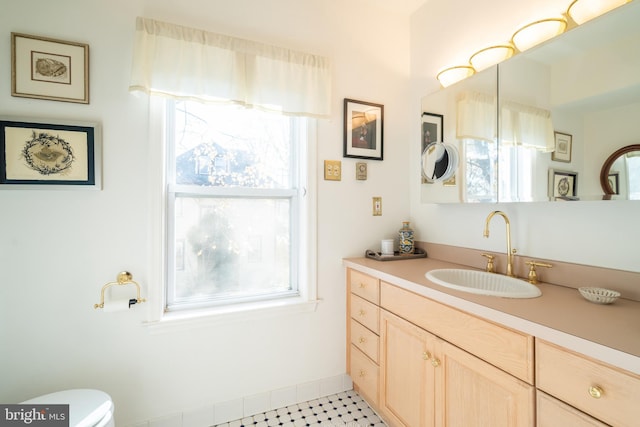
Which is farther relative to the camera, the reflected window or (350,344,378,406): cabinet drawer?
(350,344,378,406): cabinet drawer

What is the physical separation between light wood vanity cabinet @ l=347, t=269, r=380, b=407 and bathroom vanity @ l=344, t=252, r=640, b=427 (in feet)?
0.04

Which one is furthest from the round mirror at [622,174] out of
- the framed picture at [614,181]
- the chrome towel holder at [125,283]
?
the chrome towel holder at [125,283]

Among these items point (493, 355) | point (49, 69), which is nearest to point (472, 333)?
point (493, 355)

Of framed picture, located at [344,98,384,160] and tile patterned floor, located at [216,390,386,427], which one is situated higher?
framed picture, located at [344,98,384,160]

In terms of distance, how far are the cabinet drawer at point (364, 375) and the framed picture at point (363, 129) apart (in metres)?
1.33

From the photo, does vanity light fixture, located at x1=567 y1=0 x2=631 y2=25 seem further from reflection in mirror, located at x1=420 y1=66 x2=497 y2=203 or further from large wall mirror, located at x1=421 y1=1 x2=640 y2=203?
reflection in mirror, located at x1=420 y1=66 x2=497 y2=203

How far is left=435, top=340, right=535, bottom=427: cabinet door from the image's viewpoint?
3.01 feet

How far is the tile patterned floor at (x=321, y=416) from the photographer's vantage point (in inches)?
65.1

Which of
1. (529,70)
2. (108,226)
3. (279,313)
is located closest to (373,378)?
(279,313)

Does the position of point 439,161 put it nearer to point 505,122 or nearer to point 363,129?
point 505,122

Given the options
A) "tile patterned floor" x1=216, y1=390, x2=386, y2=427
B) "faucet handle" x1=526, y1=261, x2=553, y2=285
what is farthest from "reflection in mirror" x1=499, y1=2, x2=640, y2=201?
"tile patterned floor" x1=216, y1=390, x2=386, y2=427

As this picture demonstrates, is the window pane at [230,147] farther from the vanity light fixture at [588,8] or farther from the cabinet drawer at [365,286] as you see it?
the vanity light fixture at [588,8]

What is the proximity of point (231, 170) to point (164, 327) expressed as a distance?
3.15 ft

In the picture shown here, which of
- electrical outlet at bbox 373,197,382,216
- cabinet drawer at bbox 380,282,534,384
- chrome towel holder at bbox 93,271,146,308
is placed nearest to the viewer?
cabinet drawer at bbox 380,282,534,384
